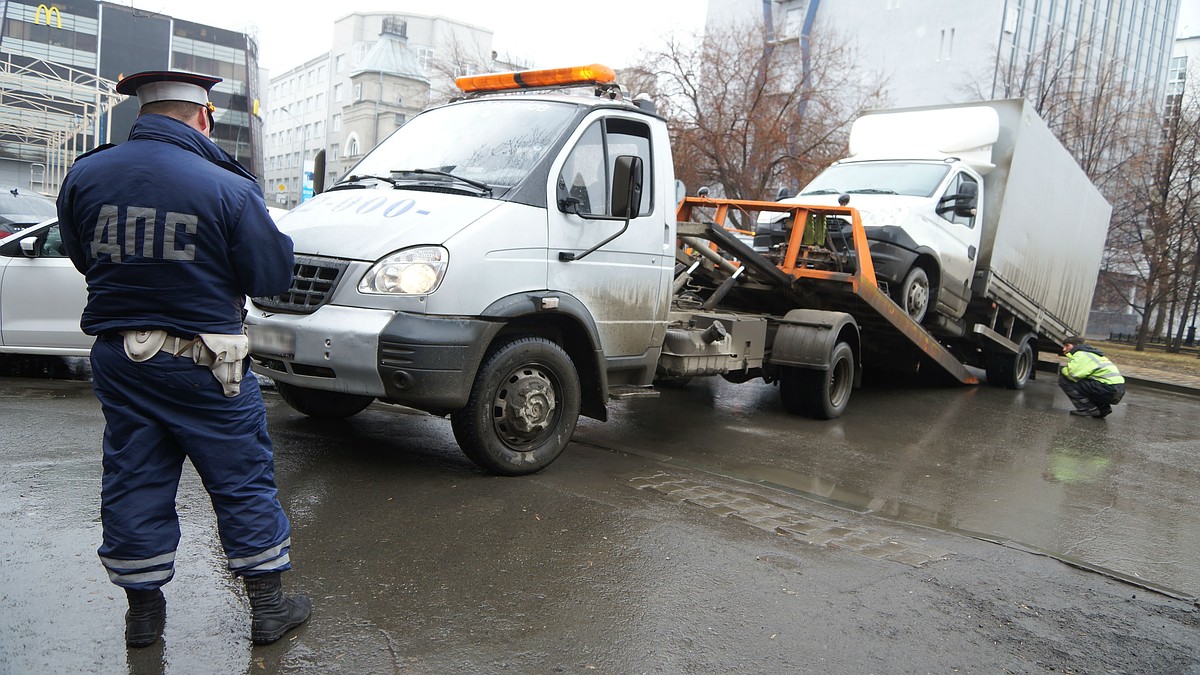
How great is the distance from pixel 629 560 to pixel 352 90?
72979mm

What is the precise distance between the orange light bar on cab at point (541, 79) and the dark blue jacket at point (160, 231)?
11.9 ft

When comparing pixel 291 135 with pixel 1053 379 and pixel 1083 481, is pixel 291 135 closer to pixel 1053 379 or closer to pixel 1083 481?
pixel 1053 379

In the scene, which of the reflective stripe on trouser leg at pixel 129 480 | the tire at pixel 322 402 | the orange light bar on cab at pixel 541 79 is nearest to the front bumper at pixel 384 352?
the tire at pixel 322 402

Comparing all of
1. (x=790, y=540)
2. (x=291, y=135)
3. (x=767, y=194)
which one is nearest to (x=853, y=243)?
(x=790, y=540)

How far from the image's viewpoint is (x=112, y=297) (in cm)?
295

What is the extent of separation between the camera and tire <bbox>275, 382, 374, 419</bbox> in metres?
6.48

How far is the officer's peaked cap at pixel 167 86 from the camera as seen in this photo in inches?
120

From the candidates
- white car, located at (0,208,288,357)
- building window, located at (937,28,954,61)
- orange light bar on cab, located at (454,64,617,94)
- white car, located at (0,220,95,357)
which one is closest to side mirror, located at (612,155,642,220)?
orange light bar on cab, located at (454,64,617,94)

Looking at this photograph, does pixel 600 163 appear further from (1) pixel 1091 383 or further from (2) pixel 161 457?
(1) pixel 1091 383

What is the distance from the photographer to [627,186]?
5656 mm

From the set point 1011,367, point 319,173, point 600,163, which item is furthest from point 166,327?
point 1011,367

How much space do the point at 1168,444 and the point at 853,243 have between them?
3845 millimetres

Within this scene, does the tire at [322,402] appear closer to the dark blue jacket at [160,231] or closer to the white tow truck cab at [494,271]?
the white tow truck cab at [494,271]

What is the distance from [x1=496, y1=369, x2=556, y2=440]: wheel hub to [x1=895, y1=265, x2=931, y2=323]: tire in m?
5.18
